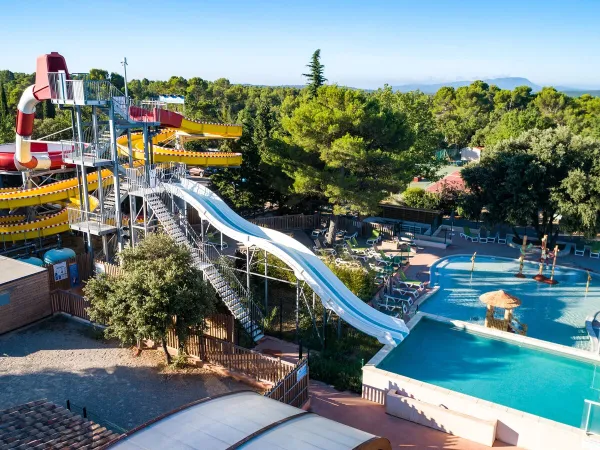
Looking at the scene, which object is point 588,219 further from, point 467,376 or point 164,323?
point 164,323

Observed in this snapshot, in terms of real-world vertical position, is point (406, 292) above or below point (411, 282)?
below

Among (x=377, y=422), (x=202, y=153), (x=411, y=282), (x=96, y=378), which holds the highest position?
(x=202, y=153)

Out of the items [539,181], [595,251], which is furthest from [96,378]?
[595,251]

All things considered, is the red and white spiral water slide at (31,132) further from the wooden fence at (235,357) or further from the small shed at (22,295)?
the wooden fence at (235,357)

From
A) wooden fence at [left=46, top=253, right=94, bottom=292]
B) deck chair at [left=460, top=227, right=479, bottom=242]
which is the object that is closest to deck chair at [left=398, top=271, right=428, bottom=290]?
deck chair at [left=460, top=227, right=479, bottom=242]

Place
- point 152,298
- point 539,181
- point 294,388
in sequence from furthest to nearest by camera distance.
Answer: point 539,181 < point 152,298 < point 294,388

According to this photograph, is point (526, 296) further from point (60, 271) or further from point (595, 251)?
point (60, 271)

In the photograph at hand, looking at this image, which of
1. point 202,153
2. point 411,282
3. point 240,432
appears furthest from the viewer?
point 202,153
